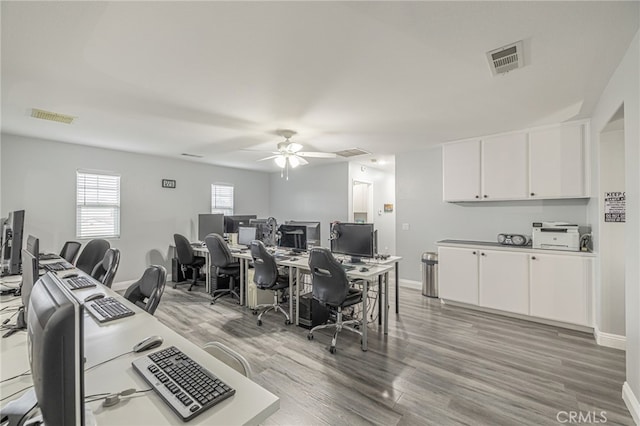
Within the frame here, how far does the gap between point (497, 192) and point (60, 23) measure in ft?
16.2

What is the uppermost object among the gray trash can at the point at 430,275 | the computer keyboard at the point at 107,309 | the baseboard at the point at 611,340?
the computer keyboard at the point at 107,309

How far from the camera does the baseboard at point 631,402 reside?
1849mm

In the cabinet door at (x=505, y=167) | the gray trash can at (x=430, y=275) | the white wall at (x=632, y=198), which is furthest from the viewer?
the gray trash can at (x=430, y=275)

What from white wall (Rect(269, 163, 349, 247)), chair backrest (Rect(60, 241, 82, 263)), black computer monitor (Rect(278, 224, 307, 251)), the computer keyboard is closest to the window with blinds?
chair backrest (Rect(60, 241, 82, 263))

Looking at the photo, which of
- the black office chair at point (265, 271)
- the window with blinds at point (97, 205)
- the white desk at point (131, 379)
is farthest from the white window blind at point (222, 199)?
the white desk at point (131, 379)

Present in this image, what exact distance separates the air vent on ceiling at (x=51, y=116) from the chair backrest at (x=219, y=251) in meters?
2.25

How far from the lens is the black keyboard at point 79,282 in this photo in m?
2.21

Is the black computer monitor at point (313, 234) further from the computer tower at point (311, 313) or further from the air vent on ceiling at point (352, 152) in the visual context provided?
the air vent on ceiling at point (352, 152)

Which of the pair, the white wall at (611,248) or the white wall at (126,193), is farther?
the white wall at (126,193)

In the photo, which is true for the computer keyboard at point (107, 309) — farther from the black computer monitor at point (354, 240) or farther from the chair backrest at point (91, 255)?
the black computer monitor at point (354, 240)

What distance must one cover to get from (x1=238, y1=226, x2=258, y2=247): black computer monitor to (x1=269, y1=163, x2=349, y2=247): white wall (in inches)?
61.6

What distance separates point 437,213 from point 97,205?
6.13 m

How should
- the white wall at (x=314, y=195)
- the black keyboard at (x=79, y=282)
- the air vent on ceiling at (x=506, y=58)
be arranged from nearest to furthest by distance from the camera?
the air vent on ceiling at (x=506, y=58)
the black keyboard at (x=79, y=282)
the white wall at (x=314, y=195)

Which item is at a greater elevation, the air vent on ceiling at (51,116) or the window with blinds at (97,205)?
the air vent on ceiling at (51,116)
